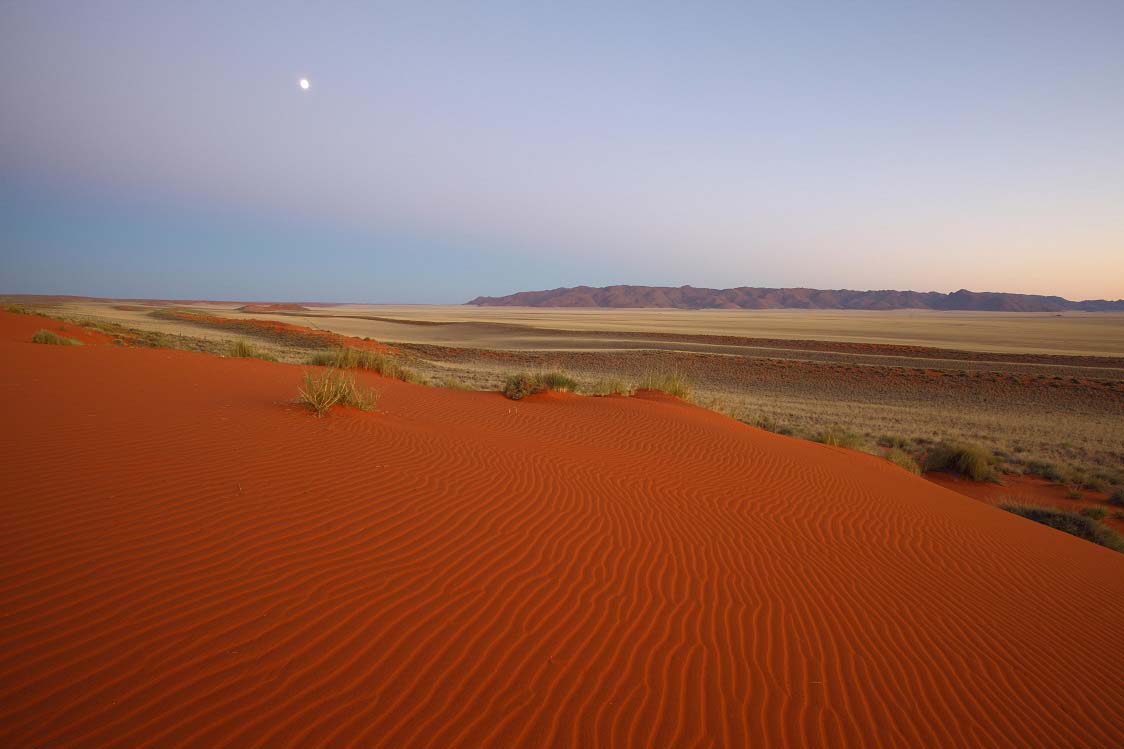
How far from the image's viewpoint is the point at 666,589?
436cm

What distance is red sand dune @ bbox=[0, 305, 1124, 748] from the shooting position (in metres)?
2.78

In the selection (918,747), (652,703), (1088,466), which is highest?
(652,703)

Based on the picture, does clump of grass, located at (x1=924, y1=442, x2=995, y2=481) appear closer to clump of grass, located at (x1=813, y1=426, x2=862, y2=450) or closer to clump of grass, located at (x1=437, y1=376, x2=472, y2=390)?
clump of grass, located at (x1=813, y1=426, x2=862, y2=450)

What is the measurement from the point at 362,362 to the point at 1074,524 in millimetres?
15797

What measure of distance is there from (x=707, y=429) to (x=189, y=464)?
Answer: 8.71 meters

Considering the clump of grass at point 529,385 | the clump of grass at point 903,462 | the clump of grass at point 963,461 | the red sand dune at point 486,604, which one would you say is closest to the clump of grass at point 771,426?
the clump of grass at point 903,462

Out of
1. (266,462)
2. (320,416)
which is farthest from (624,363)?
(266,462)

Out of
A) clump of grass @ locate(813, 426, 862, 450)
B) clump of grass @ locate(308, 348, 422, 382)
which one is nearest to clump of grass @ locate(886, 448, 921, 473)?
clump of grass @ locate(813, 426, 862, 450)

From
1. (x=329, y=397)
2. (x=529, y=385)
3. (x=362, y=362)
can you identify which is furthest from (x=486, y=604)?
(x=362, y=362)

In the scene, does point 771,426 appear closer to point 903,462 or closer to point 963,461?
point 903,462

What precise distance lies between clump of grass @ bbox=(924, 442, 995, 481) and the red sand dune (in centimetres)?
550

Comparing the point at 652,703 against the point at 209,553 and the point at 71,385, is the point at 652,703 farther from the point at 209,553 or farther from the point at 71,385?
the point at 71,385

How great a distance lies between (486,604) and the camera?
149 inches

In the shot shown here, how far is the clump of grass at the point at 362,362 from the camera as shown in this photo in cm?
1483
